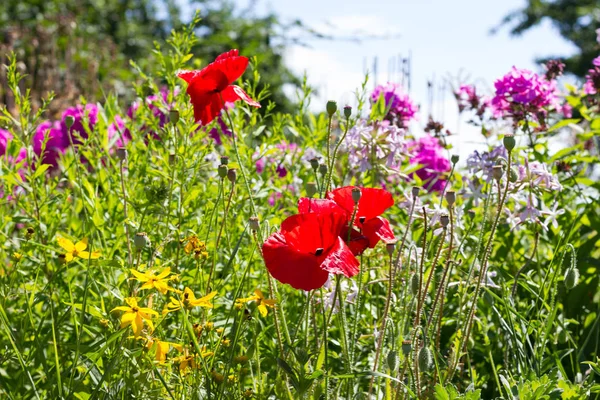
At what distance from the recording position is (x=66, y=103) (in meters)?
6.68

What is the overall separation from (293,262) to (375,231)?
0.19 meters

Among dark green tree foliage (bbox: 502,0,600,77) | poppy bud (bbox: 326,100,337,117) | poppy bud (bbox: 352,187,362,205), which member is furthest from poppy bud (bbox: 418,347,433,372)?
dark green tree foliage (bbox: 502,0,600,77)

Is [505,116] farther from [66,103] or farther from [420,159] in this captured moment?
[66,103]

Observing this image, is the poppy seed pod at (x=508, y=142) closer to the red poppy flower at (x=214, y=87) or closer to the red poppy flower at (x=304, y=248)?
the red poppy flower at (x=304, y=248)

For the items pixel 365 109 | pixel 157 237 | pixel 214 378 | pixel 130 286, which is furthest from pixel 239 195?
pixel 214 378

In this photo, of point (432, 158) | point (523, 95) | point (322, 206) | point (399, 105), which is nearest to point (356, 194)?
point (322, 206)

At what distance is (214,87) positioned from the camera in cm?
151

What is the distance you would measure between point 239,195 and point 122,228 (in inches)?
14.2

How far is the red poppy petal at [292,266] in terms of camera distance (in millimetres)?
1193

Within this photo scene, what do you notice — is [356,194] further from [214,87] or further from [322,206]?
[214,87]

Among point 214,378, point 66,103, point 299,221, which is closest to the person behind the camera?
point 299,221

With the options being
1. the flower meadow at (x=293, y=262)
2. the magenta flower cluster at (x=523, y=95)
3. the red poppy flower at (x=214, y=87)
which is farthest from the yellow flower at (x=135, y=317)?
the magenta flower cluster at (x=523, y=95)

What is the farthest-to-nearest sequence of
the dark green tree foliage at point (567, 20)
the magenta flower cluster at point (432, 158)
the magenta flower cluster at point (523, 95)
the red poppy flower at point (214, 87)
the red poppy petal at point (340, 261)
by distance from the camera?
the dark green tree foliage at point (567, 20) → the magenta flower cluster at point (432, 158) → the magenta flower cluster at point (523, 95) → the red poppy flower at point (214, 87) → the red poppy petal at point (340, 261)

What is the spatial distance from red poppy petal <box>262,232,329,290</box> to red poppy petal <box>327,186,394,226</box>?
5.4 inches
